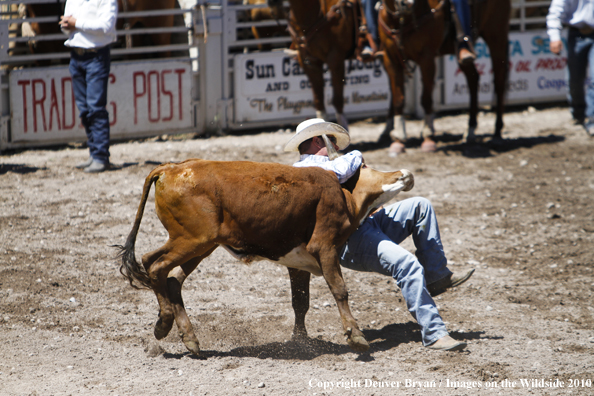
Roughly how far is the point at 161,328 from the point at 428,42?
6.03 m

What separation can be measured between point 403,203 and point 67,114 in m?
5.93

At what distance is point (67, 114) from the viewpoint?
8.84 metres

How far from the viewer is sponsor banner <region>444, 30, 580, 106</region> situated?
11.4 metres

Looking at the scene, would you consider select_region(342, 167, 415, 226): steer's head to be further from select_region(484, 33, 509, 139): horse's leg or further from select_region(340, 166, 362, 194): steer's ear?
select_region(484, 33, 509, 139): horse's leg

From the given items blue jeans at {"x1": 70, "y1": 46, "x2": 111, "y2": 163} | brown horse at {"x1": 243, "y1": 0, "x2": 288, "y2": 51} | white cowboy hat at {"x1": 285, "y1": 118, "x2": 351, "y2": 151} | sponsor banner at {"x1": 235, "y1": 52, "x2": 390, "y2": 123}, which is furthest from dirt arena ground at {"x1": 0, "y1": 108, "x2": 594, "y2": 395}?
brown horse at {"x1": 243, "y1": 0, "x2": 288, "y2": 51}

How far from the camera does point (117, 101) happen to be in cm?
913

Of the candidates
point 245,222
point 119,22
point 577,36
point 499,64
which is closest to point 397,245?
point 245,222

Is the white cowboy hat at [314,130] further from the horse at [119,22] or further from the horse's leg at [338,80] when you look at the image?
the horse at [119,22]

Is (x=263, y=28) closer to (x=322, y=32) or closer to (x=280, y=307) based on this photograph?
(x=322, y=32)

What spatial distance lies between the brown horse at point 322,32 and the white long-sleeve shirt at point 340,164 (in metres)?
5.08

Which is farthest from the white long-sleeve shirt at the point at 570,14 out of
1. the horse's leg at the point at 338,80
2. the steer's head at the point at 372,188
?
the steer's head at the point at 372,188

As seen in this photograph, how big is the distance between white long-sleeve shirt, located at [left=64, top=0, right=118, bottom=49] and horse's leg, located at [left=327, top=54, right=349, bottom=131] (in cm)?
302

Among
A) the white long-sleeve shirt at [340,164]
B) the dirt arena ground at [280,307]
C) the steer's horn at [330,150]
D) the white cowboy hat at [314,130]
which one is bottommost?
the dirt arena ground at [280,307]

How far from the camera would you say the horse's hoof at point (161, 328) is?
3.81 metres
